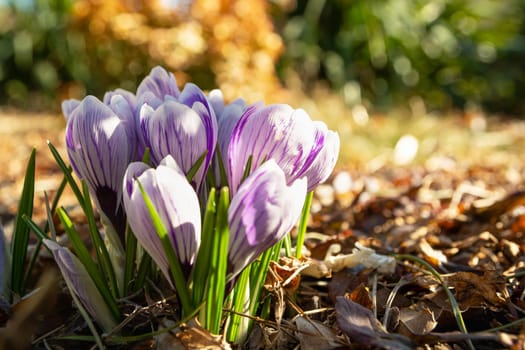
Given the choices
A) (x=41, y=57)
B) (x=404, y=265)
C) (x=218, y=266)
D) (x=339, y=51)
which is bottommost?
(x=404, y=265)

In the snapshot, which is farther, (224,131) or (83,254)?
(224,131)

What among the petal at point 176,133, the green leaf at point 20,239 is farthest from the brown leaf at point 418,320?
the green leaf at point 20,239

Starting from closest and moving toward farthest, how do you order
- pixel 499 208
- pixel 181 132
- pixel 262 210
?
pixel 262 210, pixel 181 132, pixel 499 208

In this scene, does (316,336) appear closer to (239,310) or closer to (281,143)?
(239,310)

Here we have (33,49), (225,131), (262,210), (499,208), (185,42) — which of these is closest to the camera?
(262,210)

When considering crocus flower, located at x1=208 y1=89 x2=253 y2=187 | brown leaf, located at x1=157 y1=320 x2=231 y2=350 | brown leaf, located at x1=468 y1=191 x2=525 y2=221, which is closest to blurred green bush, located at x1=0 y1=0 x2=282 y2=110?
brown leaf, located at x1=468 y1=191 x2=525 y2=221

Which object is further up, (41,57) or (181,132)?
(41,57)

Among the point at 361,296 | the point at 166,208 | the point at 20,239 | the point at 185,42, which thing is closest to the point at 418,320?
the point at 361,296

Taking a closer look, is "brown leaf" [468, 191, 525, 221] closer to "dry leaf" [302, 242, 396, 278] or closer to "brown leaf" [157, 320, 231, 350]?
"dry leaf" [302, 242, 396, 278]
